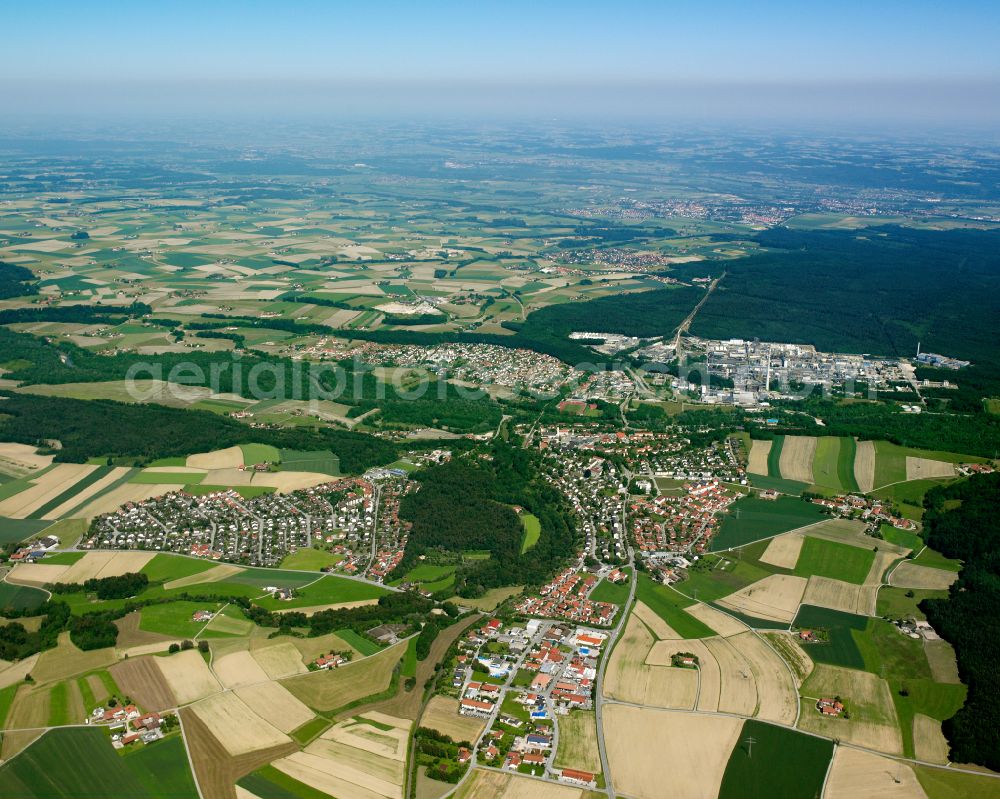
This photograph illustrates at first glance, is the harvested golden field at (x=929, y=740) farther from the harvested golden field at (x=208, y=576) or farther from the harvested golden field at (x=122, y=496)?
the harvested golden field at (x=122, y=496)

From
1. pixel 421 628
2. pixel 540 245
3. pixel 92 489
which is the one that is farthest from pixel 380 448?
pixel 540 245

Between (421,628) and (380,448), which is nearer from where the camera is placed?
(421,628)

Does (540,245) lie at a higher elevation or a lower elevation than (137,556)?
higher

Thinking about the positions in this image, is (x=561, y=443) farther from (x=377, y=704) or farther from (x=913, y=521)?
(x=377, y=704)

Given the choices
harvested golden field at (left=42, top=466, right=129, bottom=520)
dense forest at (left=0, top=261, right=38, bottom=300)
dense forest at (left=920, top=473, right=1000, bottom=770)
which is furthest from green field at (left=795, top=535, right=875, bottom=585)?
dense forest at (left=0, top=261, right=38, bottom=300)

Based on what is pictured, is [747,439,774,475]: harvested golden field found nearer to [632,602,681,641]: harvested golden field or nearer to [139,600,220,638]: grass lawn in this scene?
[632,602,681,641]: harvested golden field
